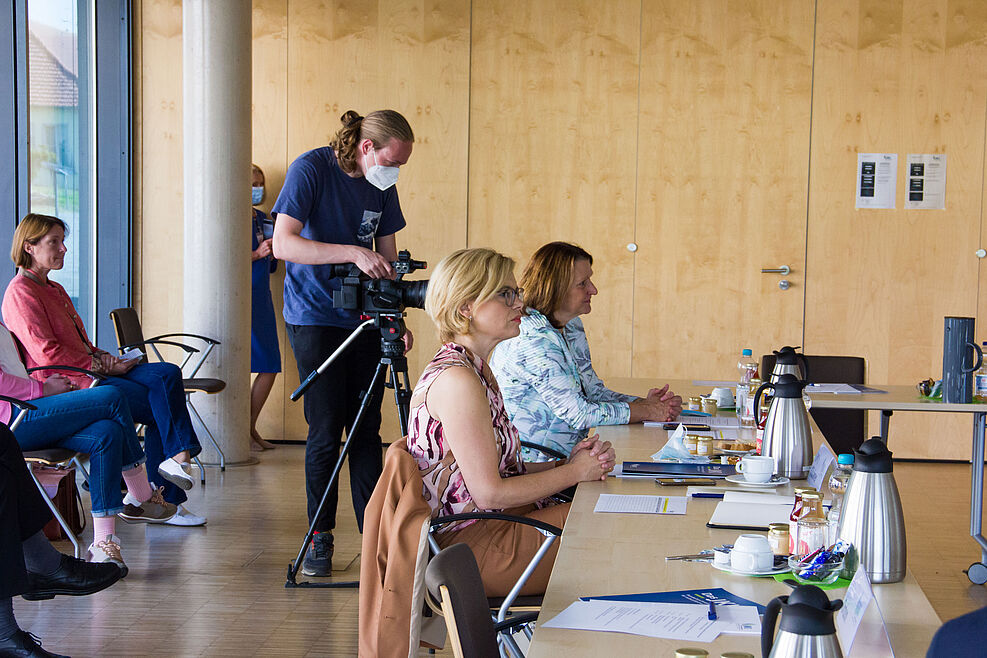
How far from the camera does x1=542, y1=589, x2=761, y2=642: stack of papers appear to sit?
1317 millimetres

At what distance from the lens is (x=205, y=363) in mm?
5793

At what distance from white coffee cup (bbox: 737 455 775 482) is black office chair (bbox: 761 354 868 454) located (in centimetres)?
243

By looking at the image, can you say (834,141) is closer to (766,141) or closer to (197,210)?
(766,141)

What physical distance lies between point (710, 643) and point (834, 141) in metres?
5.46

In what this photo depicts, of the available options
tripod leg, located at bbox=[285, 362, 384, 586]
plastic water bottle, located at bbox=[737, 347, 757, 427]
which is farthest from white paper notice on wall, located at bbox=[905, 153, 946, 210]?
tripod leg, located at bbox=[285, 362, 384, 586]

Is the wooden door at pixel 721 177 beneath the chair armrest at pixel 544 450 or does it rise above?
above

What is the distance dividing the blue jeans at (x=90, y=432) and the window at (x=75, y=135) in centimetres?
154

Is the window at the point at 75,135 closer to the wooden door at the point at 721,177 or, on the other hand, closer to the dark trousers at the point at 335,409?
the dark trousers at the point at 335,409

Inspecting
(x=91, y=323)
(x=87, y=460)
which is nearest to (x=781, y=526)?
(x=87, y=460)

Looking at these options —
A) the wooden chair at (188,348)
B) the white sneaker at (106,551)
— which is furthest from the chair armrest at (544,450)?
the wooden chair at (188,348)

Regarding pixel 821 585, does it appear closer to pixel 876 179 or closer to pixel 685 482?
pixel 685 482

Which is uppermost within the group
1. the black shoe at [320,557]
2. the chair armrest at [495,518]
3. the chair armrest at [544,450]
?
the chair armrest at [495,518]

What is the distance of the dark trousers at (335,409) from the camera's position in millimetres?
3688

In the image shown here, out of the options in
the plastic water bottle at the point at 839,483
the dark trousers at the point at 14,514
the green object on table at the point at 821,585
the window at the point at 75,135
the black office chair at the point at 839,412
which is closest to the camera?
the green object on table at the point at 821,585
